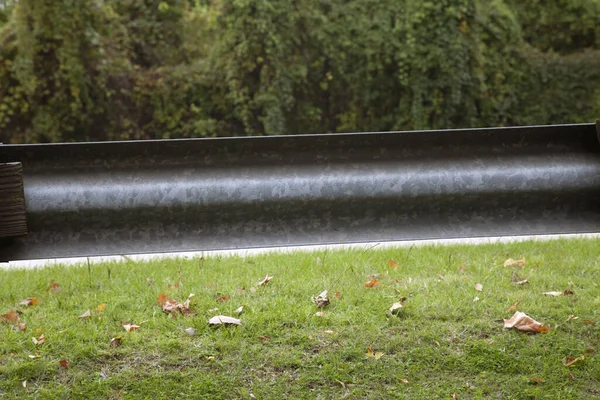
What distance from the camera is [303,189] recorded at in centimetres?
223

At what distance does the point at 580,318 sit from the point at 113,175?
255 cm

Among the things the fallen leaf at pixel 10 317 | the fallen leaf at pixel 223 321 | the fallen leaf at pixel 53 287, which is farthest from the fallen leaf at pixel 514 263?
the fallen leaf at pixel 10 317

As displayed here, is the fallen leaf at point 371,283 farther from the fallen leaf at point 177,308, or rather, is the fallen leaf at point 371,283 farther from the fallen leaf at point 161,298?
the fallen leaf at point 161,298

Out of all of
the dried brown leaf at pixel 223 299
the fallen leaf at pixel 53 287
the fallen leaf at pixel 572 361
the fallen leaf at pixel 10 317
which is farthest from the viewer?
the fallen leaf at pixel 53 287

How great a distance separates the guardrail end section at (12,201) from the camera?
200cm

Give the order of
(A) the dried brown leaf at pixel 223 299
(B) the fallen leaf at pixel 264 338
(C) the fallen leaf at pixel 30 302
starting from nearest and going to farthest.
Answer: (B) the fallen leaf at pixel 264 338 → (A) the dried brown leaf at pixel 223 299 → (C) the fallen leaf at pixel 30 302

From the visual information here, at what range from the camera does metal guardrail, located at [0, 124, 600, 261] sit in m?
2.14

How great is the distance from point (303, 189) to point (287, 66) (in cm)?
1063

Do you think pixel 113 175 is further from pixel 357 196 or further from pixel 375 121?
pixel 375 121

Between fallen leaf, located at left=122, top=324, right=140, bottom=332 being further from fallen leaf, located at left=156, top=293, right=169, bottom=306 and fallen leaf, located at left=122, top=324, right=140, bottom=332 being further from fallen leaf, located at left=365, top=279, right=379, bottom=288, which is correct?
fallen leaf, located at left=365, top=279, right=379, bottom=288

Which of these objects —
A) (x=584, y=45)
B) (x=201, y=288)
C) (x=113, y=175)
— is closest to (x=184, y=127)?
(x=584, y=45)

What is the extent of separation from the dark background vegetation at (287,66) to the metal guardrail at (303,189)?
1003cm

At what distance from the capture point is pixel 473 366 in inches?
119

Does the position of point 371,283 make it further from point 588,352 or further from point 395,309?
point 588,352
